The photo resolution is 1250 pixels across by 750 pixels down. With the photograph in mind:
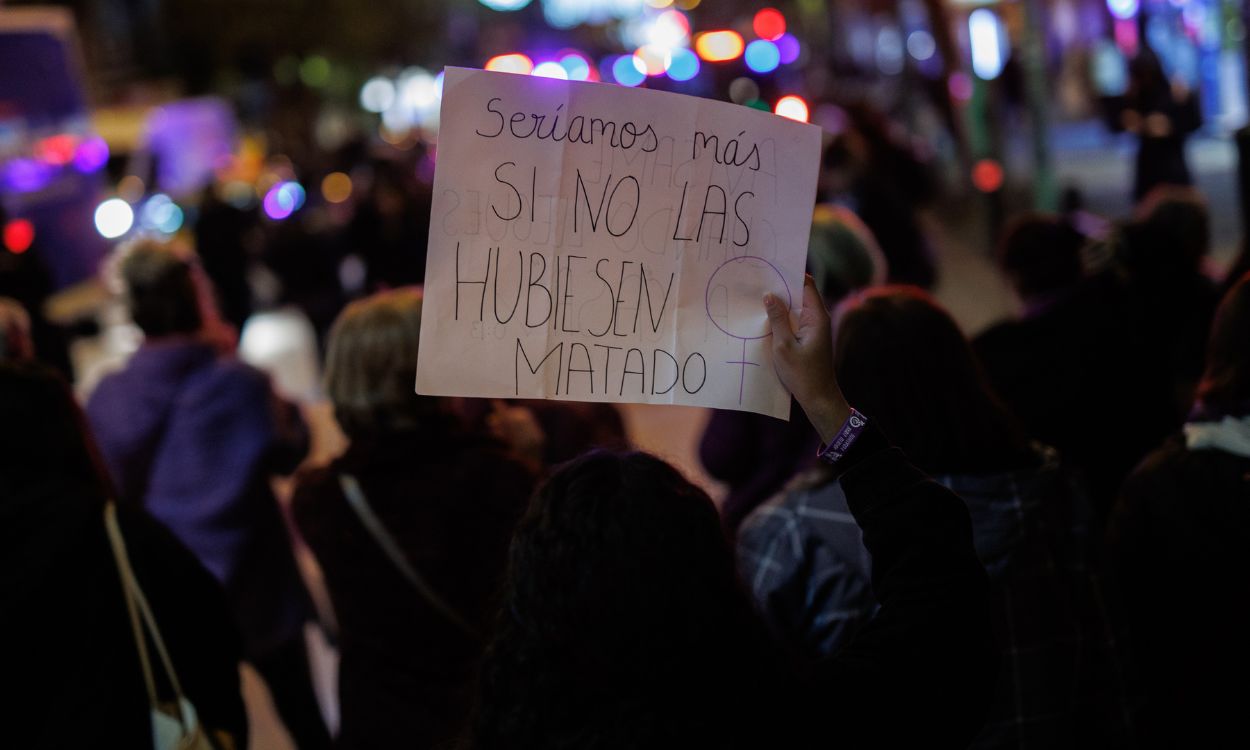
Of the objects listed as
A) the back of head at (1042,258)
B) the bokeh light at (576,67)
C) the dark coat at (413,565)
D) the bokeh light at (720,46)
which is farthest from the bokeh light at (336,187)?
the bokeh light at (576,67)

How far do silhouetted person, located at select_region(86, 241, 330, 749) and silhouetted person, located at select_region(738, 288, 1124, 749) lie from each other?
2212mm

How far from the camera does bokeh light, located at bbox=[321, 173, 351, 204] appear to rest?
12831 mm

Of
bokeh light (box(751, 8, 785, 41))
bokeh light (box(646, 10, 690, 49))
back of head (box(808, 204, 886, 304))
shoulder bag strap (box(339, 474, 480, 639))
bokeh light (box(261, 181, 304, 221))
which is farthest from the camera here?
bokeh light (box(751, 8, 785, 41))

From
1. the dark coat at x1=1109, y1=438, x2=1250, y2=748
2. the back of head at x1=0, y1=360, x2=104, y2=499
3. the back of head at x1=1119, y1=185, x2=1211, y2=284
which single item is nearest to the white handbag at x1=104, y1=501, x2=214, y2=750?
the back of head at x1=0, y1=360, x2=104, y2=499

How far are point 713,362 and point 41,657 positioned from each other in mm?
1551

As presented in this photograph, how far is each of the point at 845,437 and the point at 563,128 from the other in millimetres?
685

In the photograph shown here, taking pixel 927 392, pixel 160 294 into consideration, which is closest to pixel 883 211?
pixel 160 294

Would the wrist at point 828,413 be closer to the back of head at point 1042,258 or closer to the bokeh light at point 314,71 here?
the back of head at point 1042,258

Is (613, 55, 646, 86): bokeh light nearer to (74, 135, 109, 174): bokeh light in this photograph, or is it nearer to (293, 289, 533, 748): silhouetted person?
(74, 135, 109, 174): bokeh light

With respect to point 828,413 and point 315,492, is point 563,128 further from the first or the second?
point 315,492

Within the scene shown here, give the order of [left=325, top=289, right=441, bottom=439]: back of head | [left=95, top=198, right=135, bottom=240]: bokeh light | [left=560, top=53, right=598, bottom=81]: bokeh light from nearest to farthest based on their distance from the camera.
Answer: [left=325, top=289, right=441, bottom=439]: back of head → [left=95, top=198, right=135, bottom=240]: bokeh light → [left=560, top=53, right=598, bottom=81]: bokeh light

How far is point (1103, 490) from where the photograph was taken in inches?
144

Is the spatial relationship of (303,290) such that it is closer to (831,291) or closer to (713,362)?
(831,291)

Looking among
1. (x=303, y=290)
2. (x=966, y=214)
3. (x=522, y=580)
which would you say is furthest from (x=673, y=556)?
(x=966, y=214)
